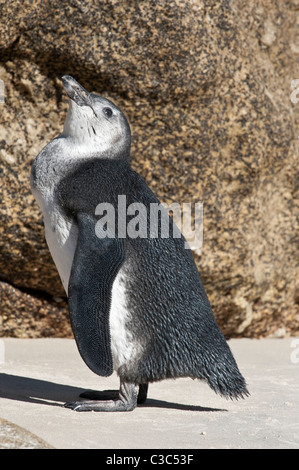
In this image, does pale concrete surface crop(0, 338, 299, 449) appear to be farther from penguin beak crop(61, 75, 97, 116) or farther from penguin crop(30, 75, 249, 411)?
penguin beak crop(61, 75, 97, 116)

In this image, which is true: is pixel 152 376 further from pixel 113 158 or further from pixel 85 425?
pixel 113 158

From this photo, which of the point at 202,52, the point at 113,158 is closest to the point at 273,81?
the point at 202,52

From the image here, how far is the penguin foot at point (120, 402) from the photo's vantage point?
Answer: 3367 millimetres

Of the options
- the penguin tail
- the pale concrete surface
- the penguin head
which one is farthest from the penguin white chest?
the penguin tail

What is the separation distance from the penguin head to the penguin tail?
115 cm

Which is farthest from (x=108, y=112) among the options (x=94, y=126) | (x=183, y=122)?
(x=183, y=122)

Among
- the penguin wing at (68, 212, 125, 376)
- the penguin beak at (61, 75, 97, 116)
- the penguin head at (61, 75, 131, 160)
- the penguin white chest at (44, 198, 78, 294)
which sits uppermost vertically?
the penguin beak at (61, 75, 97, 116)

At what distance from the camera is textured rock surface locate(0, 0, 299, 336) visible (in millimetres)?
5125

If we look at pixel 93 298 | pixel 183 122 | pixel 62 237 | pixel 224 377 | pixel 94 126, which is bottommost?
pixel 224 377

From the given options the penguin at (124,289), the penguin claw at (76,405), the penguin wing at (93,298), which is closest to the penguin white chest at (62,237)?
the penguin at (124,289)

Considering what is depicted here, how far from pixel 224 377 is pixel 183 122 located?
96.5 inches

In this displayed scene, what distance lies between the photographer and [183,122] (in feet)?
17.7

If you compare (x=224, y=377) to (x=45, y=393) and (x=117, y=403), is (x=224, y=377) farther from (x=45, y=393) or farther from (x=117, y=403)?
(x=45, y=393)
